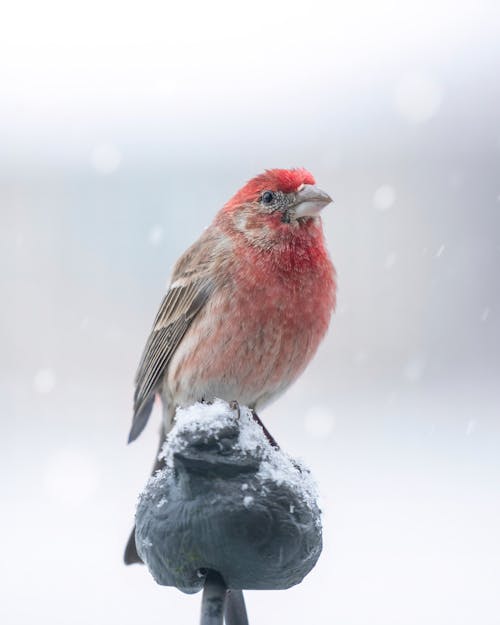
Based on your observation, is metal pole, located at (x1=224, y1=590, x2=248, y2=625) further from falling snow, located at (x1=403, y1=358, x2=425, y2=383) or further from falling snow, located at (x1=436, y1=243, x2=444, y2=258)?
falling snow, located at (x1=403, y1=358, x2=425, y2=383)

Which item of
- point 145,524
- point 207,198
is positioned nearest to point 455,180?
point 207,198

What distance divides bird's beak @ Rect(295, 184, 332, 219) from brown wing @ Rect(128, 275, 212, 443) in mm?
459

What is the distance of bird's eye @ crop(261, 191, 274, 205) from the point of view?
3.57 meters

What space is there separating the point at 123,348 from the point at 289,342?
6305 mm

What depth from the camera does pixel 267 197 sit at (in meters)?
3.59

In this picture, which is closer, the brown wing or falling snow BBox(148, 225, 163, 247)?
the brown wing

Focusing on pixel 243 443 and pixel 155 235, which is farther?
pixel 155 235

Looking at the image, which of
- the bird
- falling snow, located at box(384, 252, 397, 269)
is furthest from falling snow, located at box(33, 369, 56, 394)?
the bird

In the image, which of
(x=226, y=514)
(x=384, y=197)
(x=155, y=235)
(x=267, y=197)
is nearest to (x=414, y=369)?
(x=384, y=197)

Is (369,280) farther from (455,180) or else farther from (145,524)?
(145,524)

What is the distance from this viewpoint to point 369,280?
9.04 meters

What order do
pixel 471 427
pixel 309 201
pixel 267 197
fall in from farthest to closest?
pixel 471 427
pixel 267 197
pixel 309 201

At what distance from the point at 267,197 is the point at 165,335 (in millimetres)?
705

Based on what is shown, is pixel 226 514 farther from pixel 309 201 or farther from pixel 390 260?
pixel 390 260
